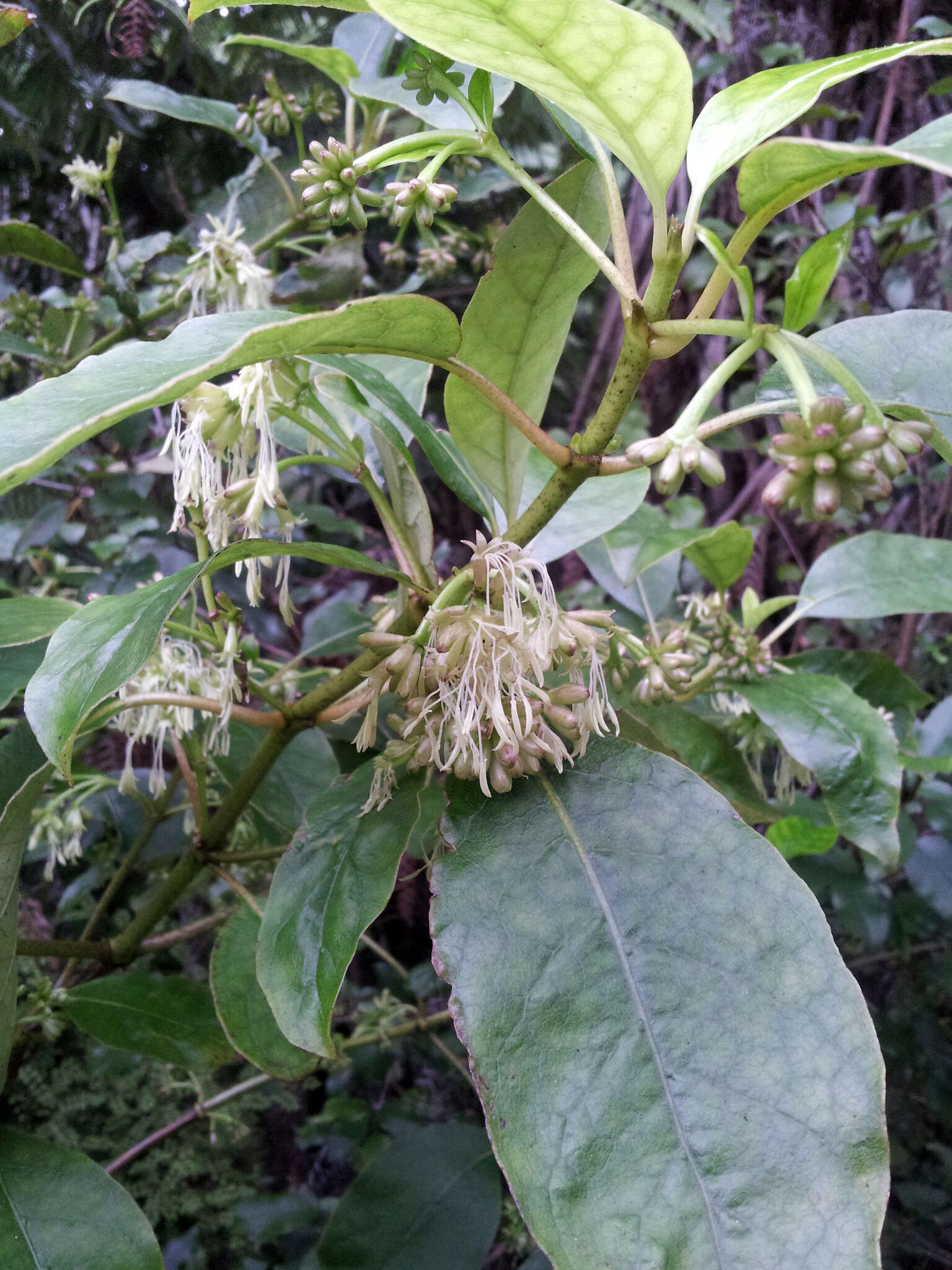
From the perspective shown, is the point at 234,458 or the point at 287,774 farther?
the point at 287,774

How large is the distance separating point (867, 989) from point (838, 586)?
38.0 inches

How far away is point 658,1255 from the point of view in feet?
1.19

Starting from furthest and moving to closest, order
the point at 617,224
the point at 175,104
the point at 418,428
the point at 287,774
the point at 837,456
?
the point at 175,104 < the point at 287,774 < the point at 418,428 < the point at 617,224 < the point at 837,456

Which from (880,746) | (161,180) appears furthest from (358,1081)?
(161,180)

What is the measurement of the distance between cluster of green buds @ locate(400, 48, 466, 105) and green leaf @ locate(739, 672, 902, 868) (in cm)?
57

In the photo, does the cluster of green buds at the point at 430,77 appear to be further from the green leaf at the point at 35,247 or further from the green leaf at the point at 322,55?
the green leaf at the point at 35,247

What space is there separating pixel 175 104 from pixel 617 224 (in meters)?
0.77

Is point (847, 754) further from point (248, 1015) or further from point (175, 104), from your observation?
point (175, 104)

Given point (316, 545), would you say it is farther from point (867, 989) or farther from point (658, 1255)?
point (867, 989)

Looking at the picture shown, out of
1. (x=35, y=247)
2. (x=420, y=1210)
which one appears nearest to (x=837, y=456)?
(x=420, y=1210)

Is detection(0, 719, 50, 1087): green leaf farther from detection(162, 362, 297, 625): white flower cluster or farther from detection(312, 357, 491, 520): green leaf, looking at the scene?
detection(312, 357, 491, 520): green leaf

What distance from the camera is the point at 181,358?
0.38 meters

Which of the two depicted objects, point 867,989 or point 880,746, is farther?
point 867,989

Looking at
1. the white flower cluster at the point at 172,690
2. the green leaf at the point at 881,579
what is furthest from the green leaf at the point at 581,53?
the green leaf at the point at 881,579
